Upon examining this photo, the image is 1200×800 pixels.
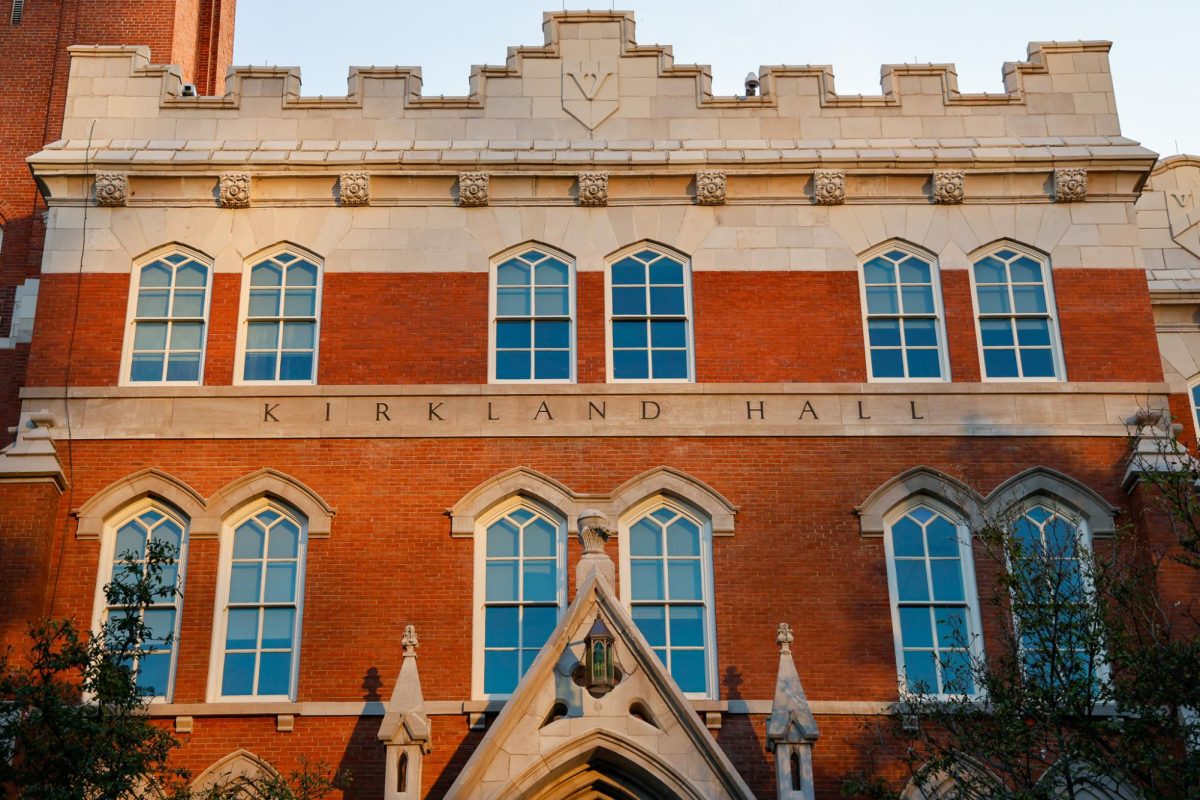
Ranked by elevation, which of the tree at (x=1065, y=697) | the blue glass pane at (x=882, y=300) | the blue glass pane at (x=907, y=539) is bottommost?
the tree at (x=1065, y=697)

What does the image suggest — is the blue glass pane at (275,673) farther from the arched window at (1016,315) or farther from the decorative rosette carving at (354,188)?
the arched window at (1016,315)

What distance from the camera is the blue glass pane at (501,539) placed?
21.3 metres

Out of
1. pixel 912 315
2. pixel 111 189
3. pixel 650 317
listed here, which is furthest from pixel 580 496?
pixel 111 189

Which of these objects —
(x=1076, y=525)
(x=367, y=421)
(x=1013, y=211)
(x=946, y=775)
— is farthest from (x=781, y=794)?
(x=1013, y=211)

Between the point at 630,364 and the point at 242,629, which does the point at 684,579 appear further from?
the point at 242,629

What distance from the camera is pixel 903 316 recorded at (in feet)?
74.9

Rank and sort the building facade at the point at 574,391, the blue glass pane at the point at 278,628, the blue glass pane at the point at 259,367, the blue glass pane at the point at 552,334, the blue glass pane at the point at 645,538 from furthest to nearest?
the blue glass pane at the point at 552,334 → the blue glass pane at the point at 259,367 → the blue glass pane at the point at 645,538 → the blue glass pane at the point at 278,628 → the building facade at the point at 574,391

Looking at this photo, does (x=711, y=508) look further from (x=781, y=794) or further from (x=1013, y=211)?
(x=1013, y=211)

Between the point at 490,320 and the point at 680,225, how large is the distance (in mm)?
2972

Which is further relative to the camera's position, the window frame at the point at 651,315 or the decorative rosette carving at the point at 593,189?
the decorative rosette carving at the point at 593,189

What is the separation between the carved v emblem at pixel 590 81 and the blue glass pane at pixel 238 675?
921 centimetres

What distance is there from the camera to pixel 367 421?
22.0 meters

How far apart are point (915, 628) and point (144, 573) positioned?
9425mm

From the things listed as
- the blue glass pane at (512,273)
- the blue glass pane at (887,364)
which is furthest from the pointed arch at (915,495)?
the blue glass pane at (512,273)
